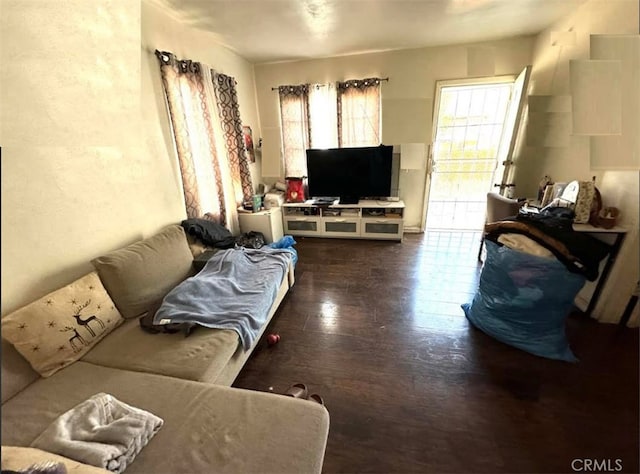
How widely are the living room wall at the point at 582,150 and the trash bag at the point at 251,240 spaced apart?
2.54 m

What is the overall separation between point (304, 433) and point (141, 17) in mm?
2629

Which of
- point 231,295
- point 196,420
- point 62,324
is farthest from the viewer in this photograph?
point 231,295

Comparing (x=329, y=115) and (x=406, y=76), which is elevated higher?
(x=406, y=76)

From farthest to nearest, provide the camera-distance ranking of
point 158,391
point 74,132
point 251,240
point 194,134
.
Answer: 1. point 251,240
2. point 194,134
3. point 74,132
4. point 158,391

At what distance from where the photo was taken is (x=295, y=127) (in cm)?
351

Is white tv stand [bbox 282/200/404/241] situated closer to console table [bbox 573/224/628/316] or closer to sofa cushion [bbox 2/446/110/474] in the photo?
console table [bbox 573/224/628/316]

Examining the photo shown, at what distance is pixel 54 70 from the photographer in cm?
132

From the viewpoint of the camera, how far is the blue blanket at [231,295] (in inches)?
57.4

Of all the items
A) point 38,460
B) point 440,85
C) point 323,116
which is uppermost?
point 440,85

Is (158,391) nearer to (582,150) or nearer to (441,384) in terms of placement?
(441,384)

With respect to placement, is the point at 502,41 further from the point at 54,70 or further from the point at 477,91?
the point at 54,70

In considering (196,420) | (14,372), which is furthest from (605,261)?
(14,372)

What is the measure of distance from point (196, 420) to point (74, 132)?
1.51 meters

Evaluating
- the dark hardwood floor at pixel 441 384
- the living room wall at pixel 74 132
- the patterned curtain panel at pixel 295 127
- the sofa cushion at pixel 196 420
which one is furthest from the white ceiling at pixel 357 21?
the sofa cushion at pixel 196 420
